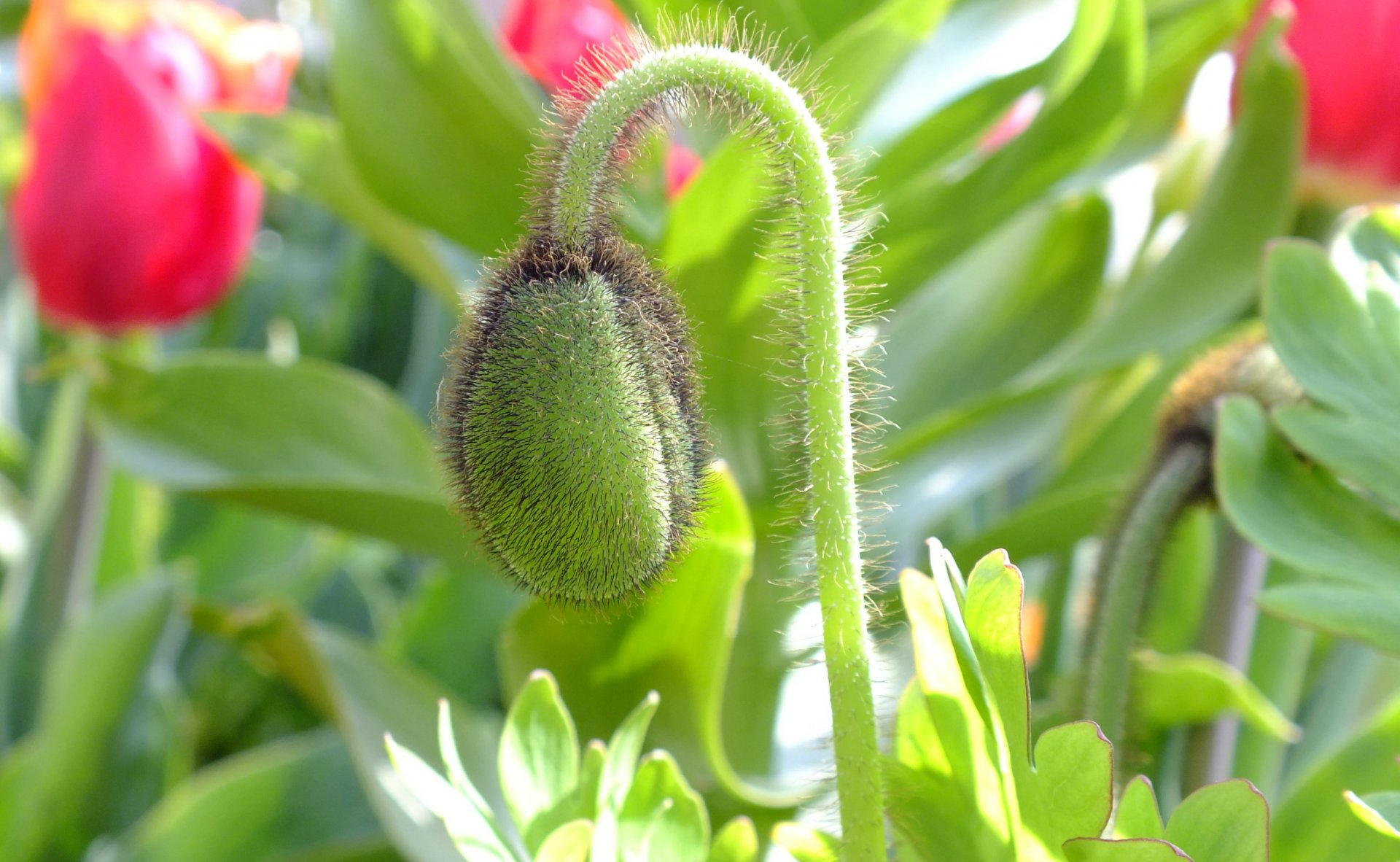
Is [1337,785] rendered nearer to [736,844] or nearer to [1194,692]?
[1194,692]

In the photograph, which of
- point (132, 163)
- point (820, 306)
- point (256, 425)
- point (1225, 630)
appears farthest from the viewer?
point (132, 163)

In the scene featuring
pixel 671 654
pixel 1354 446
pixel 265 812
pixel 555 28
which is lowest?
pixel 265 812

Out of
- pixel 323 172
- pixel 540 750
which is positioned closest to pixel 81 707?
pixel 323 172

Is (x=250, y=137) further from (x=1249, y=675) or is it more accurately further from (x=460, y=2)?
(x=1249, y=675)

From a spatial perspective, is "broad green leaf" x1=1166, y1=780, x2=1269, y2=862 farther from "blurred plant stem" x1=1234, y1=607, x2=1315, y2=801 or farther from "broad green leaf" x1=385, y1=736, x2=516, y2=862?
"blurred plant stem" x1=1234, y1=607, x2=1315, y2=801

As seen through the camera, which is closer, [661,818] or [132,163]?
[661,818]

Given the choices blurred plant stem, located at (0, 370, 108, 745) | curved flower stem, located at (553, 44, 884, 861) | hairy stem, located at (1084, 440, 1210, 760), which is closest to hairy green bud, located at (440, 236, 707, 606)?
curved flower stem, located at (553, 44, 884, 861)
